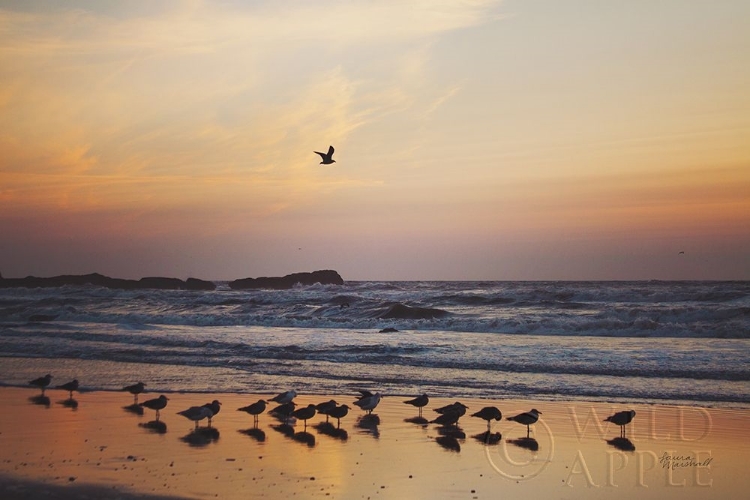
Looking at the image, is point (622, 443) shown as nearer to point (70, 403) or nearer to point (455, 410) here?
point (455, 410)

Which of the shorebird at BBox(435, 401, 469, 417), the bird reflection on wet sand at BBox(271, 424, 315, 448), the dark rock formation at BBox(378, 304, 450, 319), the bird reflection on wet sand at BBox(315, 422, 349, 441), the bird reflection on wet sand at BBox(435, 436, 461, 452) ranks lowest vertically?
the bird reflection on wet sand at BBox(271, 424, 315, 448)

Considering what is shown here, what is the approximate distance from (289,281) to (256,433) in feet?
274

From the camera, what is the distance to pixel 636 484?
7977mm

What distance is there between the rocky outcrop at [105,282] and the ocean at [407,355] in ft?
158

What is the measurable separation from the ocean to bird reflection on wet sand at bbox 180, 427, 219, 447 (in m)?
3.76

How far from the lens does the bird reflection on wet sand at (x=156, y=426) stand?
35.1 feet

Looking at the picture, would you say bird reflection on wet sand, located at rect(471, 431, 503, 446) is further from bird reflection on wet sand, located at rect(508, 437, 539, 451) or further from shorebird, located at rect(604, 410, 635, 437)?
shorebird, located at rect(604, 410, 635, 437)

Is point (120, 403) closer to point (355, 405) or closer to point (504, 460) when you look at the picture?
point (355, 405)

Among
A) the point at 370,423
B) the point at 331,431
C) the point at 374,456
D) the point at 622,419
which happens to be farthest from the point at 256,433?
the point at 622,419

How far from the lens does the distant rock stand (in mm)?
91812

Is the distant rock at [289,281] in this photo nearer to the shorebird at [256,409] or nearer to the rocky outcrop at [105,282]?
the rocky outcrop at [105,282]

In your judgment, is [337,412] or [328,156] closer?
[337,412]

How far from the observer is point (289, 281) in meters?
93.8
